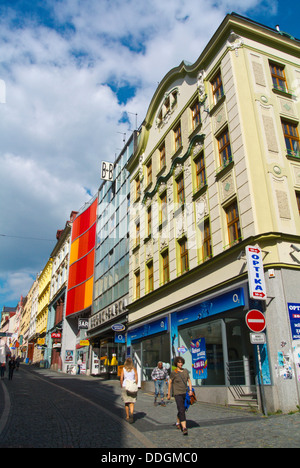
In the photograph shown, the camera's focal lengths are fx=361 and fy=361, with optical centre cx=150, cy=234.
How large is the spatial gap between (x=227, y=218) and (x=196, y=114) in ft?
24.6

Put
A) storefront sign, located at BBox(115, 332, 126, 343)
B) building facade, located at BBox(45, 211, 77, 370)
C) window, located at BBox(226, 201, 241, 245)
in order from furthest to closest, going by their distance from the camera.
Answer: building facade, located at BBox(45, 211, 77, 370) < storefront sign, located at BBox(115, 332, 126, 343) < window, located at BBox(226, 201, 241, 245)

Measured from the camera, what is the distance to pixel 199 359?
53.0ft

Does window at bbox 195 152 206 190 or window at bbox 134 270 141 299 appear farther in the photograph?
window at bbox 134 270 141 299

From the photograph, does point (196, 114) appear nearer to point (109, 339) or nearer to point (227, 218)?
point (227, 218)

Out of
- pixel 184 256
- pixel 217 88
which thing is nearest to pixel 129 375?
pixel 184 256

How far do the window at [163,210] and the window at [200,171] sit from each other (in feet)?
12.7

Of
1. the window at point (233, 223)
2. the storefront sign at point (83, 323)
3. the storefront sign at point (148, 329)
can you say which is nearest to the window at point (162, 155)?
the window at point (233, 223)

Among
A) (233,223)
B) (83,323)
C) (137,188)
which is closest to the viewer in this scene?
(233,223)

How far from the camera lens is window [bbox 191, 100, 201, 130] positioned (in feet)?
64.9

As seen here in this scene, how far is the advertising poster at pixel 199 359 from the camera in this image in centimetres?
1570

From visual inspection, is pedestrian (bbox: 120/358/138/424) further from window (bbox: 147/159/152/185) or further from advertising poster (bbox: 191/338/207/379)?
window (bbox: 147/159/152/185)

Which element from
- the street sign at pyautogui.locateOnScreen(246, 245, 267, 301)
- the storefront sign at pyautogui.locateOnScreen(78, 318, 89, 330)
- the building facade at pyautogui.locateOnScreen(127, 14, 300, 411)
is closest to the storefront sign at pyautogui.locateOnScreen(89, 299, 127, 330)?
the storefront sign at pyautogui.locateOnScreen(78, 318, 89, 330)

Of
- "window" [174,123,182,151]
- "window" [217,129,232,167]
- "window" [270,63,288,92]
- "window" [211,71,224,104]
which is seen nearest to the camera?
"window" [217,129,232,167]

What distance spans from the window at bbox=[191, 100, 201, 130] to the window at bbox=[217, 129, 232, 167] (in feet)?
9.87
